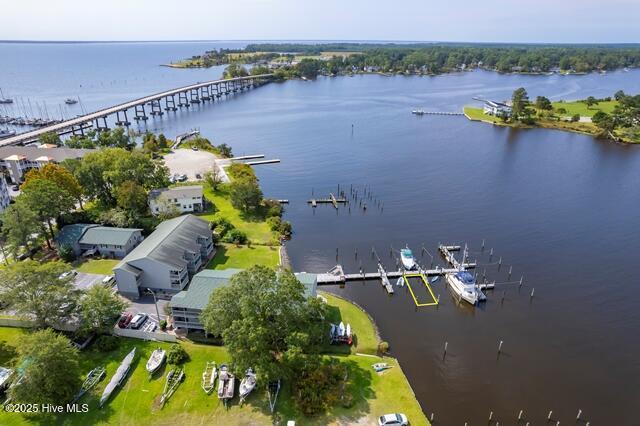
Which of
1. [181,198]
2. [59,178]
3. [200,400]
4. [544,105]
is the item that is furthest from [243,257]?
[544,105]

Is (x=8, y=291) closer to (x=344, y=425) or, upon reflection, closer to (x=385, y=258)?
(x=344, y=425)

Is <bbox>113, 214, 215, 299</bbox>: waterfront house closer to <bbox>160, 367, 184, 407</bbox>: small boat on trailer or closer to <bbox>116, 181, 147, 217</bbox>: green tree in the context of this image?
<bbox>160, 367, 184, 407</bbox>: small boat on trailer

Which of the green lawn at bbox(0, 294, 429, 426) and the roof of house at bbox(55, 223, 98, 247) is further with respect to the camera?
the roof of house at bbox(55, 223, 98, 247)

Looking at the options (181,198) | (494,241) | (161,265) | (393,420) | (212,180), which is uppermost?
(161,265)

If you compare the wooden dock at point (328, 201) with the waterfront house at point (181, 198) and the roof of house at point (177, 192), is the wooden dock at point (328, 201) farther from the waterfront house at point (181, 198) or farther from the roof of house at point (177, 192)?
the roof of house at point (177, 192)

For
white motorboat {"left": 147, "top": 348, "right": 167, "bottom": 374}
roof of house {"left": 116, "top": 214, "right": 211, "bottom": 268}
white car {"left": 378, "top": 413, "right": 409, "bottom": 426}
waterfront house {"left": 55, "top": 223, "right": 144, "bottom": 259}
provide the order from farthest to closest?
1. waterfront house {"left": 55, "top": 223, "right": 144, "bottom": 259}
2. roof of house {"left": 116, "top": 214, "right": 211, "bottom": 268}
3. white motorboat {"left": 147, "top": 348, "right": 167, "bottom": 374}
4. white car {"left": 378, "top": 413, "right": 409, "bottom": 426}

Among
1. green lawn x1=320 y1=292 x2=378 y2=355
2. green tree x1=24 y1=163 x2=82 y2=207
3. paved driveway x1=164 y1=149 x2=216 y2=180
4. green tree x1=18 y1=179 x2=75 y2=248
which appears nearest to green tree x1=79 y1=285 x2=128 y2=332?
green lawn x1=320 y1=292 x2=378 y2=355

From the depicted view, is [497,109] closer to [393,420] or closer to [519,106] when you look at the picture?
[519,106]
